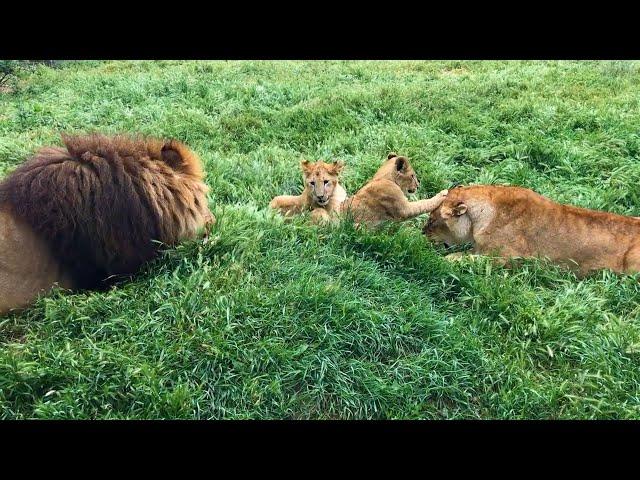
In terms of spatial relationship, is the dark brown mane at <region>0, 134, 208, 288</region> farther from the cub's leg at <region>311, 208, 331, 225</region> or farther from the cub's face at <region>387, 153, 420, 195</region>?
the cub's face at <region>387, 153, 420, 195</region>

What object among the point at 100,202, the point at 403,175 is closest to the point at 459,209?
the point at 403,175

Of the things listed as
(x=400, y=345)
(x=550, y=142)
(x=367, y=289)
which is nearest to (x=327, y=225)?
(x=367, y=289)

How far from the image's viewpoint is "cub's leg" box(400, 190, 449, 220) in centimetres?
561

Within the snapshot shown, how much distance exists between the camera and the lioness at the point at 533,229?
4867 mm

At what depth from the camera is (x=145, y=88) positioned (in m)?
9.80

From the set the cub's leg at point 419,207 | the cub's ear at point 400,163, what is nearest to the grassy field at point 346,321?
the cub's leg at point 419,207

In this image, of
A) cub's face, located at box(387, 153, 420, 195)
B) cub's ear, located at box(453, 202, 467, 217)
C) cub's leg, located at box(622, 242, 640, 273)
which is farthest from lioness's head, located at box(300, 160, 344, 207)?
cub's leg, located at box(622, 242, 640, 273)

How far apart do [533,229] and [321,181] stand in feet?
5.72

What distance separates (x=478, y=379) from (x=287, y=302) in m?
1.25

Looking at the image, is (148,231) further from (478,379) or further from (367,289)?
(478,379)

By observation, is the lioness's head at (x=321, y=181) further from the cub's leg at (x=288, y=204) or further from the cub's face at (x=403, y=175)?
the cub's face at (x=403, y=175)

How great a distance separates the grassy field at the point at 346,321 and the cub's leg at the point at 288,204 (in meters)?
0.19

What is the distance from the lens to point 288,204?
5.66 m

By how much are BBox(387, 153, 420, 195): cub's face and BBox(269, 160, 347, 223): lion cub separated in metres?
0.50
